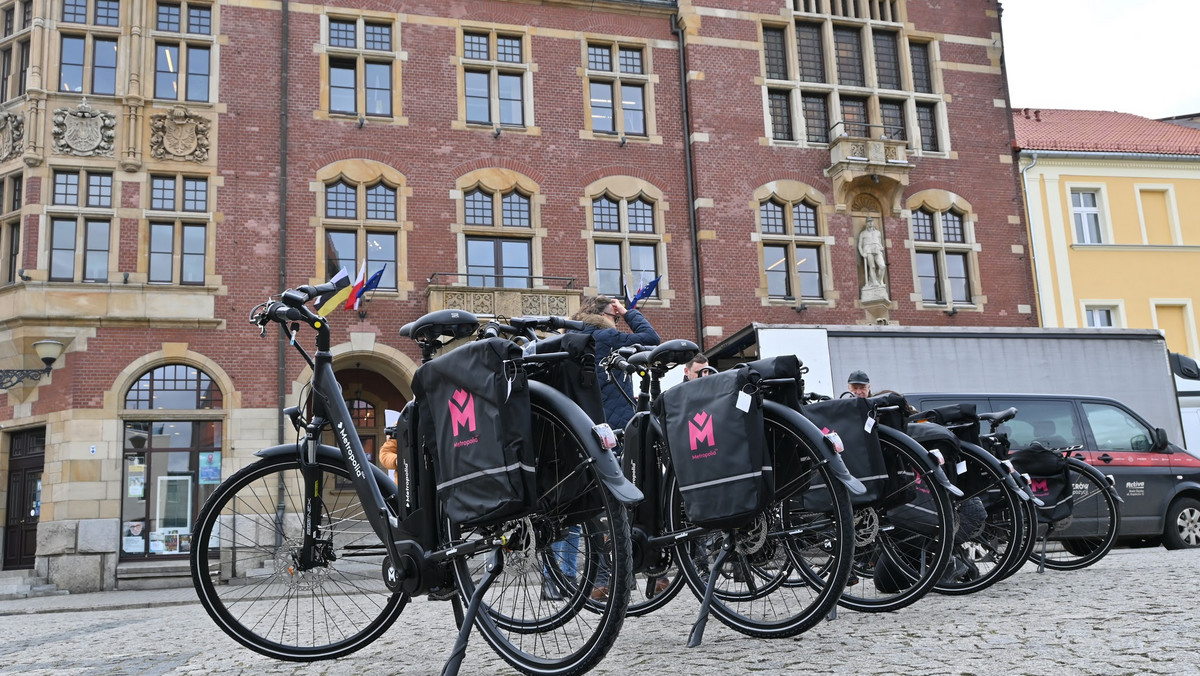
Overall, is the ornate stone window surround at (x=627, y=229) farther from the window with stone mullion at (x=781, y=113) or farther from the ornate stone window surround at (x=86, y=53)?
the ornate stone window surround at (x=86, y=53)

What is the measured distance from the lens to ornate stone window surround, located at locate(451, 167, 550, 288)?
72.8 ft

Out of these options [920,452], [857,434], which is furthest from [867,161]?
[857,434]

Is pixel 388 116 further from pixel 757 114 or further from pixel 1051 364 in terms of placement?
pixel 1051 364

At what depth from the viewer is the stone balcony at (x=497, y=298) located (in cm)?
2098

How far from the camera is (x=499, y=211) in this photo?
73.8 ft

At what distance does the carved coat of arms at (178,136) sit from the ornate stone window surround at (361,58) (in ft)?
7.72

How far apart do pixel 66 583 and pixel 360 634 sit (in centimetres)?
1628

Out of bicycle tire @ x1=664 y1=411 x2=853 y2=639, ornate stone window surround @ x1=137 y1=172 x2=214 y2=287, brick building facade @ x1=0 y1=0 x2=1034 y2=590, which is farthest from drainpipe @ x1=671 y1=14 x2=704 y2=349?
bicycle tire @ x1=664 y1=411 x2=853 y2=639

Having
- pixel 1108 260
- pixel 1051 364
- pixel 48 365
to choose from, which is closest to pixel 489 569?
pixel 1051 364

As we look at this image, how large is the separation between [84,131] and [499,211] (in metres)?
8.33

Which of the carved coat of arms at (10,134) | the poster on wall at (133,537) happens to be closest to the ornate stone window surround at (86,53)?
the carved coat of arms at (10,134)

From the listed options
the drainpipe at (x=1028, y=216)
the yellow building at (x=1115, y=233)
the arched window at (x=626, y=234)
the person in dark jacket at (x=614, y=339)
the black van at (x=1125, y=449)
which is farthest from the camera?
the yellow building at (x=1115, y=233)

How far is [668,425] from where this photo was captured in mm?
4781

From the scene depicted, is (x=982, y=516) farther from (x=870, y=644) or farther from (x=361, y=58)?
(x=361, y=58)
